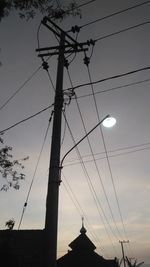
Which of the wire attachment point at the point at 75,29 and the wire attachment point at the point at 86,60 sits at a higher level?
the wire attachment point at the point at 75,29

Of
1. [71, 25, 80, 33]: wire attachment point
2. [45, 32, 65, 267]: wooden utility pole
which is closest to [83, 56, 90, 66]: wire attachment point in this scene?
[71, 25, 80, 33]: wire attachment point

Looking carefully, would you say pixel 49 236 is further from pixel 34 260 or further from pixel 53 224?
pixel 34 260

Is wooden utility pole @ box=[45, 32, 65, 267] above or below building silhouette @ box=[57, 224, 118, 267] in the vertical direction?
below

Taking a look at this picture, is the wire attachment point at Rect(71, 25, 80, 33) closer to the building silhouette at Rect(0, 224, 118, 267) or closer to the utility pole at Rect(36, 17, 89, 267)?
the utility pole at Rect(36, 17, 89, 267)

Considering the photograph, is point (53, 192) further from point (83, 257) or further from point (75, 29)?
point (83, 257)

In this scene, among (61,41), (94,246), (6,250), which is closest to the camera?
(61,41)

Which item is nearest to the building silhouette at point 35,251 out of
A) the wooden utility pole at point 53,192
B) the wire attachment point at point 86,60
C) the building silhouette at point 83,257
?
the building silhouette at point 83,257

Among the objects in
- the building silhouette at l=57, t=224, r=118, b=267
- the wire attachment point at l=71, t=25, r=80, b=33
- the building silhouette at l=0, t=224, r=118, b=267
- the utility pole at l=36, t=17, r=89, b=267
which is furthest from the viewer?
the building silhouette at l=57, t=224, r=118, b=267

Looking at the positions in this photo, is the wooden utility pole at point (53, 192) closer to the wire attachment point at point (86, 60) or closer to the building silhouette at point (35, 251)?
the building silhouette at point (35, 251)

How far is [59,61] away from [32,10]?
2.21m

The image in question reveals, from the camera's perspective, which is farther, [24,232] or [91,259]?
[91,259]

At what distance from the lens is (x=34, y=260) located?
30594mm

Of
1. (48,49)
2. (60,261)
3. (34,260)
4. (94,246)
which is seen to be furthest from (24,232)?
(48,49)

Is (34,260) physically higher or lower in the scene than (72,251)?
lower
